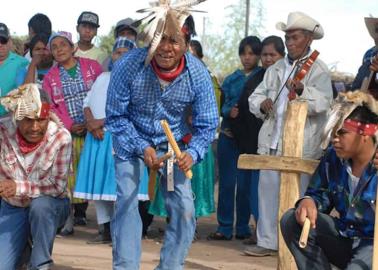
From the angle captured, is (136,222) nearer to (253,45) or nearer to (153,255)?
(153,255)

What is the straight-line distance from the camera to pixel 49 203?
7449 millimetres

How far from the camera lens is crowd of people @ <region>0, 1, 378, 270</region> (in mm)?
6371

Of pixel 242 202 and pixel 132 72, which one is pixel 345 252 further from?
pixel 242 202

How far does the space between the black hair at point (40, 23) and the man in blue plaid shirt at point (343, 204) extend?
228 inches

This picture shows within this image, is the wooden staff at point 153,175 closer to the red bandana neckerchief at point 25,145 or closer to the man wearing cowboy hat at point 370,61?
the red bandana neckerchief at point 25,145

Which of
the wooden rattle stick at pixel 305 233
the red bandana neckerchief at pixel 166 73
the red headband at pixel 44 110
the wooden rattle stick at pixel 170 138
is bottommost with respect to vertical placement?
the wooden rattle stick at pixel 305 233

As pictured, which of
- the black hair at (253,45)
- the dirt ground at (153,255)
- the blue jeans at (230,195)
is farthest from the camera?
the blue jeans at (230,195)

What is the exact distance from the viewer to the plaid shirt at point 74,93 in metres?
10.1

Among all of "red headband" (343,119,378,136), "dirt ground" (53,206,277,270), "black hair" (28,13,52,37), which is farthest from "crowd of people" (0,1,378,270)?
"black hair" (28,13,52,37)

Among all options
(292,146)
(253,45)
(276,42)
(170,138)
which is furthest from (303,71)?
(170,138)

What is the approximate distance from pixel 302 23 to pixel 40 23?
12.8 ft

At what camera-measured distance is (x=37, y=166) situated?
751 centimetres

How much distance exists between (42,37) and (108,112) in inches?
159

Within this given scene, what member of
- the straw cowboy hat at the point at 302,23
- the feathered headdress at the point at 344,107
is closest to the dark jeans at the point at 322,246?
the feathered headdress at the point at 344,107
